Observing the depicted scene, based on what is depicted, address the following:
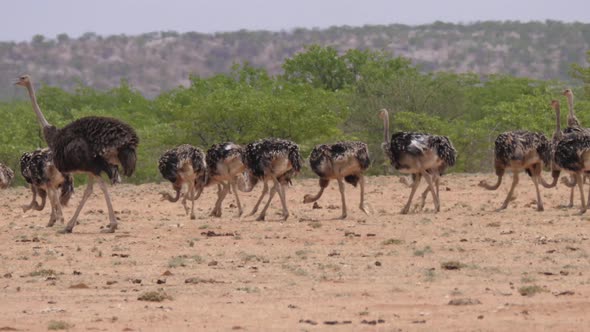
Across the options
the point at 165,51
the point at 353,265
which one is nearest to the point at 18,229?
the point at 353,265

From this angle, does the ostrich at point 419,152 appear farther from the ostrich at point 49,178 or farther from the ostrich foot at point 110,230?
the ostrich at point 49,178

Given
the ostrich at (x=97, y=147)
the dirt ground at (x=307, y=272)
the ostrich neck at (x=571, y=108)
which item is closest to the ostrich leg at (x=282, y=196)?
the dirt ground at (x=307, y=272)

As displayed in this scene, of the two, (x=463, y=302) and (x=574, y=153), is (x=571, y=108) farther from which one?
(x=463, y=302)

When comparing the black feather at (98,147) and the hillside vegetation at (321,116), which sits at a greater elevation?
the black feather at (98,147)

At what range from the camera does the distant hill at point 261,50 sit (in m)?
136

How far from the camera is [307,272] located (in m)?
12.7

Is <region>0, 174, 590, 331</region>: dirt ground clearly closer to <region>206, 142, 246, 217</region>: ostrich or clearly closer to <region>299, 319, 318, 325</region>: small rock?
<region>299, 319, 318, 325</region>: small rock

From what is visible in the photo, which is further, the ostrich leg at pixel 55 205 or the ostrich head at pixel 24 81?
the ostrich head at pixel 24 81

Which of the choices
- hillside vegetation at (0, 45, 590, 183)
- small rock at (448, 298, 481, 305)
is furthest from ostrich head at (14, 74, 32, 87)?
hillside vegetation at (0, 45, 590, 183)

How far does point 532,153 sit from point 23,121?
24871mm

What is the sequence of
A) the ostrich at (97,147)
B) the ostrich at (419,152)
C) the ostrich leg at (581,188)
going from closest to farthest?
the ostrich at (97,147) → the ostrich leg at (581,188) → the ostrich at (419,152)

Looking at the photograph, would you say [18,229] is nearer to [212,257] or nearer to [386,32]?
[212,257]

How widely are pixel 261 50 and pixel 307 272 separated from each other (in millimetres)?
135804

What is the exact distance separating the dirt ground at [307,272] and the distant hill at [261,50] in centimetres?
11524
